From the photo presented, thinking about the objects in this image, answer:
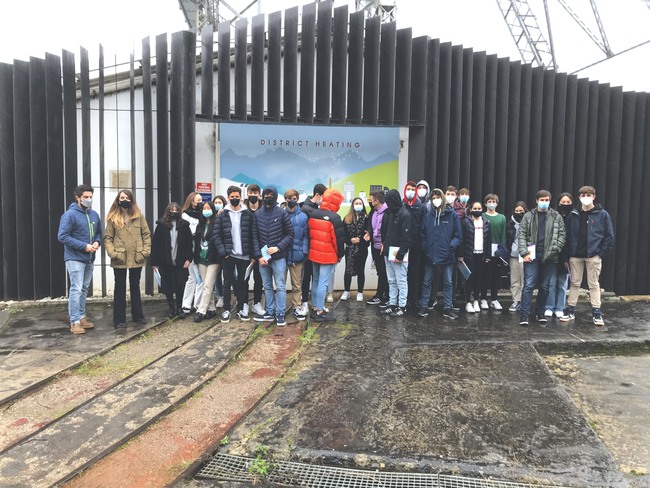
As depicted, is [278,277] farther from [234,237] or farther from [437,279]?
[437,279]

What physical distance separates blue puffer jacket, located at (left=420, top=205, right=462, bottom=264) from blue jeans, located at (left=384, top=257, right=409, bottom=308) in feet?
1.43

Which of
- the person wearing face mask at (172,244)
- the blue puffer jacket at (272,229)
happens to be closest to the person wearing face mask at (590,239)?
the blue puffer jacket at (272,229)

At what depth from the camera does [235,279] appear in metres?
6.95

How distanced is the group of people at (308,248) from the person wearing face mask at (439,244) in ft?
0.05

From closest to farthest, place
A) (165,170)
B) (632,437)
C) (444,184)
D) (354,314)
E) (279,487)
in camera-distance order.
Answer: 1. (279,487)
2. (632,437)
3. (354,314)
4. (165,170)
5. (444,184)

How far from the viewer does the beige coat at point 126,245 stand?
648 cm

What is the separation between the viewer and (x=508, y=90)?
8484mm

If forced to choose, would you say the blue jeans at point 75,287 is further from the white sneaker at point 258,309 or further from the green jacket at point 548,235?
the green jacket at point 548,235

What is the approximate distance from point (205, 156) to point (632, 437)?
280 inches

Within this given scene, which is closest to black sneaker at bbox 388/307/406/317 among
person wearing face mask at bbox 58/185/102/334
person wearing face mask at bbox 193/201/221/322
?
person wearing face mask at bbox 193/201/221/322

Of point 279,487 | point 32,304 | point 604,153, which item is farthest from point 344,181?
point 279,487

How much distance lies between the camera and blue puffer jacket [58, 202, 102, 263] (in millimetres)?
6191

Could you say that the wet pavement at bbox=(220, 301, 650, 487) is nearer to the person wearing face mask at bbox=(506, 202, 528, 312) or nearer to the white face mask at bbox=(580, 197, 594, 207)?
the person wearing face mask at bbox=(506, 202, 528, 312)

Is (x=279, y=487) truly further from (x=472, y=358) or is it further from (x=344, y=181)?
(x=344, y=181)
